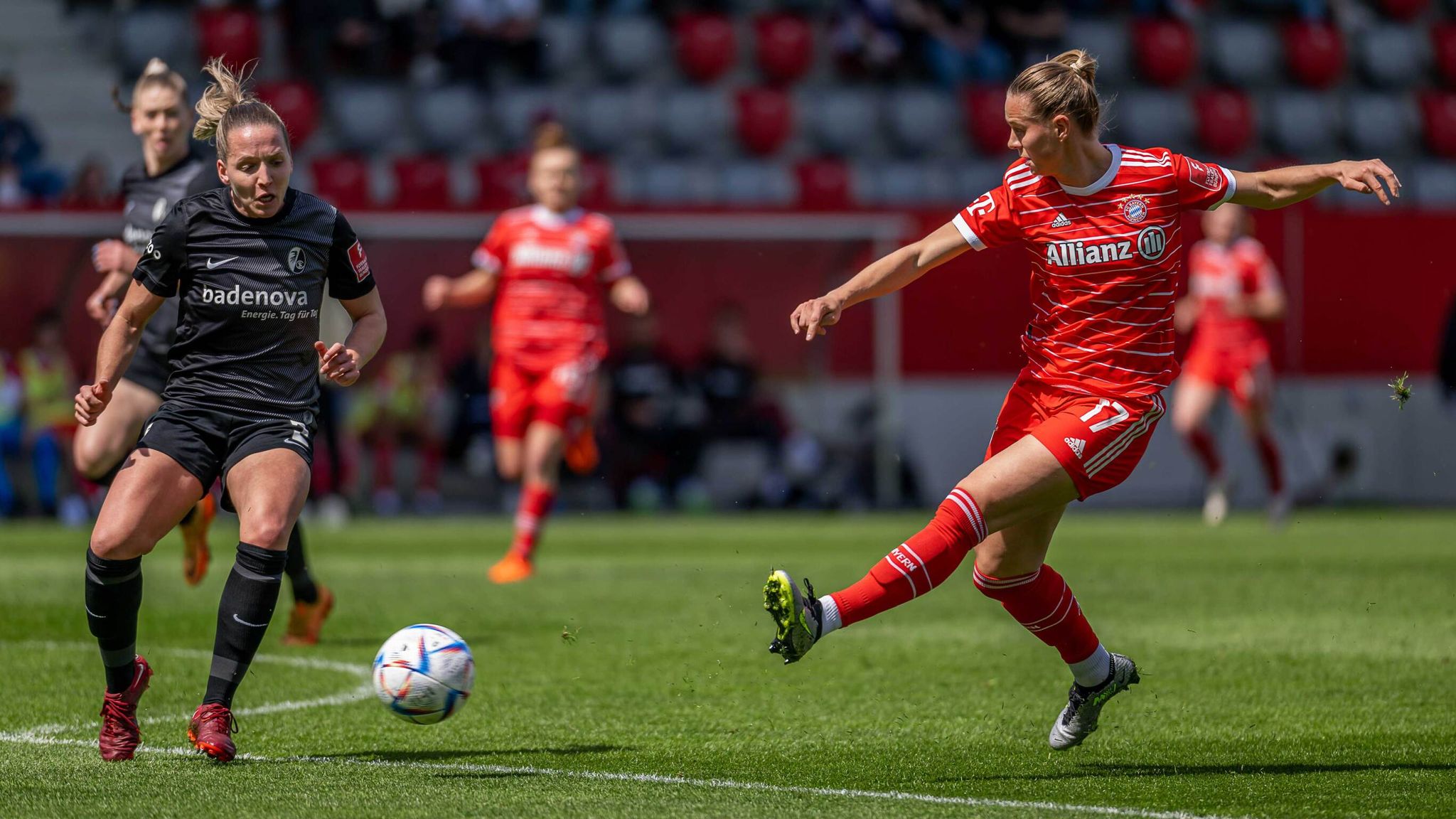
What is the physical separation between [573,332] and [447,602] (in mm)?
2272

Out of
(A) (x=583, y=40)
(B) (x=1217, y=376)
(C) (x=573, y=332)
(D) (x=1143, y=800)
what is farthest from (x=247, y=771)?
(A) (x=583, y=40)

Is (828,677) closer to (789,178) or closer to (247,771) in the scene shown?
(247,771)

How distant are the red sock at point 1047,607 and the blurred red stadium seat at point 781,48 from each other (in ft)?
51.4

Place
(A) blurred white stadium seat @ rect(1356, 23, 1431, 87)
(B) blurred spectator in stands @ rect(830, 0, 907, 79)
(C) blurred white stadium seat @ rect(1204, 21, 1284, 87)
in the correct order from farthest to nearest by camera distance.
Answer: (A) blurred white stadium seat @ rect(1356, 23, 1431, 87) → (C) blurred white stadium seat @ rect(1204, 21, 1284, 87) → (B) blurred spectator in stands @ rect(830, 0, 907, 79)

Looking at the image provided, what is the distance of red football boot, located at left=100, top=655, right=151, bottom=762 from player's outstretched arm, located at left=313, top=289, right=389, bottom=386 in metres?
1.08

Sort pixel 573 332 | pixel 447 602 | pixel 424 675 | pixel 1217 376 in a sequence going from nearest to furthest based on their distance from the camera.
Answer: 1. pixel 424 675
2. pixel 447 602
3. pixel 573 332
4. pixel 1217 376

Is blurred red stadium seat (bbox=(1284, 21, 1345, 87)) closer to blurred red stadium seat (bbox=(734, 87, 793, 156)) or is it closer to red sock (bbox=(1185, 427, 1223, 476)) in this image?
blurred red stadium seat (bbox=(734, 87, 793, 156))

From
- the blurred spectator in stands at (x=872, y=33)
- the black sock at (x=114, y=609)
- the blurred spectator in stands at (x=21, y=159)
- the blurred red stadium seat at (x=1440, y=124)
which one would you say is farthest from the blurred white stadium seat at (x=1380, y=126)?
the black sock at (x=114, y=609)

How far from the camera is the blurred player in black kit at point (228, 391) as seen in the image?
5234mm

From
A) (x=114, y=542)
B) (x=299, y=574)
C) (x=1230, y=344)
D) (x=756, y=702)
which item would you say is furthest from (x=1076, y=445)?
(x=1230, y=344)

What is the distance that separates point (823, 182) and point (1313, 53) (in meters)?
6.55

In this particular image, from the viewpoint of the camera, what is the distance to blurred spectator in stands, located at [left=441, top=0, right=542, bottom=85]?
19.6 m

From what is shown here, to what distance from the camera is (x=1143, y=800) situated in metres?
4.77

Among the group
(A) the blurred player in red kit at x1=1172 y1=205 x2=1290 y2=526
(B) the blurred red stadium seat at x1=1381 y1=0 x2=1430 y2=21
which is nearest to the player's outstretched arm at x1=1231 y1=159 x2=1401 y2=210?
(A) the blurred player in red kit at x1=1172 y1=205 x2=1290 y2=526
